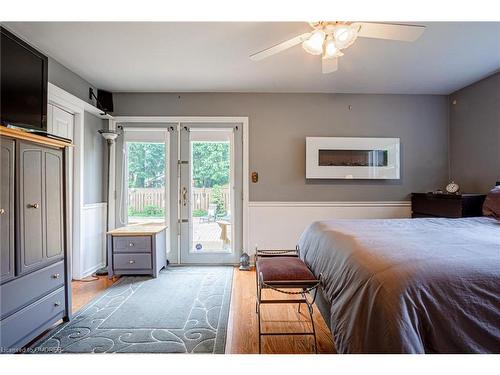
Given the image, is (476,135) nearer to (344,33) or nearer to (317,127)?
(317,127)

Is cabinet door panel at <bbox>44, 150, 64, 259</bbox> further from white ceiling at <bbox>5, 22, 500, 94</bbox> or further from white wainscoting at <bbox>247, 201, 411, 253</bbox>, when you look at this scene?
white wainscoting at <bbox>247, 201, 411, 253</bbox>

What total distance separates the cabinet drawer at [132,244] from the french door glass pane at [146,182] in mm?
644

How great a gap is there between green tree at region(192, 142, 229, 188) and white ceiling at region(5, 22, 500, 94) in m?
0.77

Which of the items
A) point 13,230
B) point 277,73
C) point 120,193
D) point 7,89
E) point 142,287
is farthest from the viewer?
point 120,193

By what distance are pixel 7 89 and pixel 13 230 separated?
965 mm

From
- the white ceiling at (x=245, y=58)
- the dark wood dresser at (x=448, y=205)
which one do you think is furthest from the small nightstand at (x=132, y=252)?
the dark wood dresser at (x=448, y=205)

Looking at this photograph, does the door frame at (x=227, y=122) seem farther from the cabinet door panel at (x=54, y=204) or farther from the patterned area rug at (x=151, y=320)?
the cabinet door panel at (x=54, y=204)

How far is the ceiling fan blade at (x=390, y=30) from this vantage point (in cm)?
161

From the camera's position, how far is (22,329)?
164 cm

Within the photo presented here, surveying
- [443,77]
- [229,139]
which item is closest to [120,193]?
[229,139]

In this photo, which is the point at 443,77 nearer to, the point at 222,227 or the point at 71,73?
the point at 222,227

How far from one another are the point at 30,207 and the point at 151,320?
1214mm

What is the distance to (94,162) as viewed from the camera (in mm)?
3512
